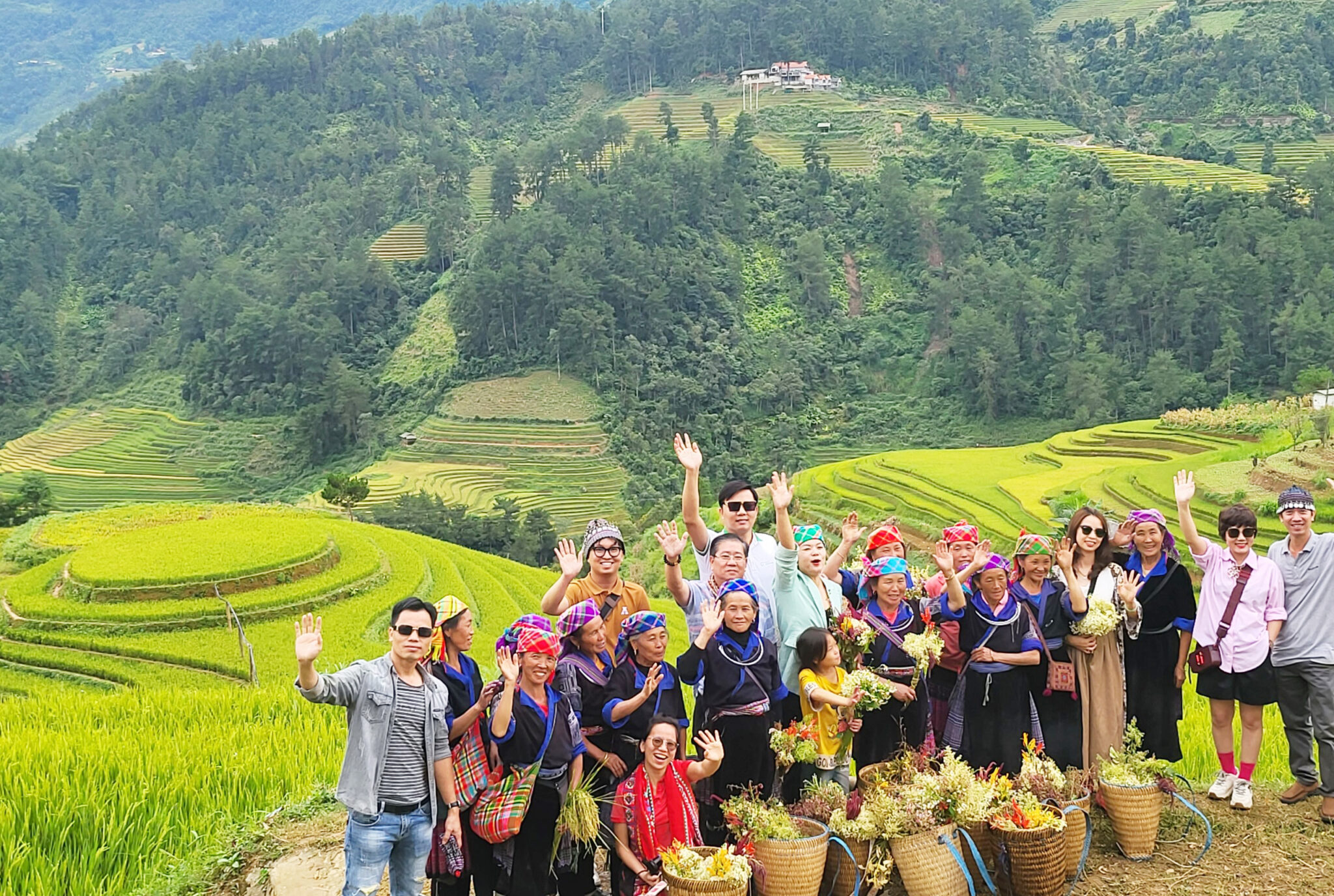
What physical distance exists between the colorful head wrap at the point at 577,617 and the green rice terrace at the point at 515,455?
32339 mm

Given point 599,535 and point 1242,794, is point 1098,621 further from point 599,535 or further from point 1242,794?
point 599,535

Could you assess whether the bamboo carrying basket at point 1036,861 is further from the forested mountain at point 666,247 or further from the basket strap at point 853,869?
the forested mountain at point 666,247

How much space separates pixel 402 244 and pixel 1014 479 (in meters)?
47.3

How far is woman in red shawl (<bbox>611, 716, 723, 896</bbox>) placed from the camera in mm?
4523

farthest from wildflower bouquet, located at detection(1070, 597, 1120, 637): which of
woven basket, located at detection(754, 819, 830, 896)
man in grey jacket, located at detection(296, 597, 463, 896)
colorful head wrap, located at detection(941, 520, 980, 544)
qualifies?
man in grey jacket, located at detection(296, 597, 463, 896)

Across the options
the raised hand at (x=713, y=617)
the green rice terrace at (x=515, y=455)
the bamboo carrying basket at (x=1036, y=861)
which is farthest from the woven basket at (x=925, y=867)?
the green rice terrace at (x=515, y=455)

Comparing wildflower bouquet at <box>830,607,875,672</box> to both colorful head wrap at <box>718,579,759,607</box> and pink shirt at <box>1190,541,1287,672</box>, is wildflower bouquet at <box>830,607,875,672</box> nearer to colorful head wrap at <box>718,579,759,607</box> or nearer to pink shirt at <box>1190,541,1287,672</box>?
colorful head wrap at <box>718,579,759,607</box>

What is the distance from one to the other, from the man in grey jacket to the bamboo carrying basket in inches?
91.2

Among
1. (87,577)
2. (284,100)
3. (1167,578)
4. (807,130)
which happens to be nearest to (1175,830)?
(1167,578)

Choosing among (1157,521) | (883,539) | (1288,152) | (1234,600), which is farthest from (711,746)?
(1288,152)

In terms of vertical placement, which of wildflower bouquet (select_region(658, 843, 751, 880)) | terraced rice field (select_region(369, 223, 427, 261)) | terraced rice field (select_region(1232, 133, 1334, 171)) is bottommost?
wildflower bouquet (select_region(658, 843, 751, 880))

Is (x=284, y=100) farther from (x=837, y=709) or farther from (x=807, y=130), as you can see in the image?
(x=837, y=709)

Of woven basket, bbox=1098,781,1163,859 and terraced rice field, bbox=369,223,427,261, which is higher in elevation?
terraced rice field, bbox=369,223,427,261

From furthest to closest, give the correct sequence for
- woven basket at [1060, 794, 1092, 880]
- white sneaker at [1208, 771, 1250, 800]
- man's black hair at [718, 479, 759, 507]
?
white sneaker at [1208, 771, 1250, 800]
man's black hair at [718, 479, 759, 507]
woven basket at [1060, 794, 1092, 880]
